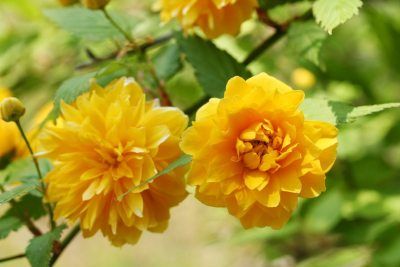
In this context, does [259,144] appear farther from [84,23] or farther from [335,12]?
[84,23]

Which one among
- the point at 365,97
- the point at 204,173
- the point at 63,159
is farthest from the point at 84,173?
the point at 365,97

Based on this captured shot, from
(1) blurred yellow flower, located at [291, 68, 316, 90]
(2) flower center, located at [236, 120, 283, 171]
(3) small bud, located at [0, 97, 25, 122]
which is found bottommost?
(1) blurred yellow flower, located at [291, 68, 316, 90]

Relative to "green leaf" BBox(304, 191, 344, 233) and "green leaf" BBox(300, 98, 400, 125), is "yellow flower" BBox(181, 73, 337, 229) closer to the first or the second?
"green leaf" BBox(300, 98, 400, 125)

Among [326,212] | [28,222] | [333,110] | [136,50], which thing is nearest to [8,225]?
[28,222]

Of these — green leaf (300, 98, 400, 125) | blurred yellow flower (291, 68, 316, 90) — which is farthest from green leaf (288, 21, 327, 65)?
blurred yellow flower (291, 68, 316, 90)

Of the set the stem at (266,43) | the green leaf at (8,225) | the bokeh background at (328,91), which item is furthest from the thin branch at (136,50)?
the green leaf at (8,225)

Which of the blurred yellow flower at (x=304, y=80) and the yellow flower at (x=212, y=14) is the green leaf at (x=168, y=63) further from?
the blurred yellow flower at (x=304, y=80)

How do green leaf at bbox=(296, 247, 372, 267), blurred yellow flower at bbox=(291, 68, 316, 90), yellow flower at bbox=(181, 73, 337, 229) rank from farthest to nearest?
blurred yellow flower at bbox=(291, 68, 316, 90) → green leaf at bbox=(296, 247, 372, 267) → yellow flower at bbox=(181, 73, 337, 229)

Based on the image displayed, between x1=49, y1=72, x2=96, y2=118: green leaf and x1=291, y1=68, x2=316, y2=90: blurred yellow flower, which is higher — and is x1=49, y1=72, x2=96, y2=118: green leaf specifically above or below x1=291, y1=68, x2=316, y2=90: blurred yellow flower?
above
